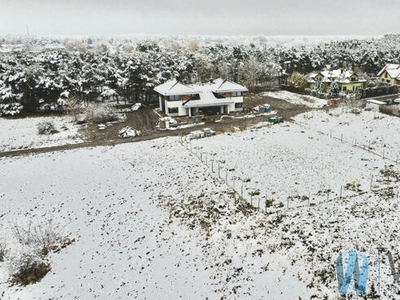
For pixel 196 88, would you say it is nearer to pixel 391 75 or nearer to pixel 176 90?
pixel 176 90

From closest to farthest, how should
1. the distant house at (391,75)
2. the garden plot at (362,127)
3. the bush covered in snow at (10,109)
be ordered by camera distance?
the garden plot at (362,127) < the bush covered in snow at (10,109) < the distant house at (391,75)

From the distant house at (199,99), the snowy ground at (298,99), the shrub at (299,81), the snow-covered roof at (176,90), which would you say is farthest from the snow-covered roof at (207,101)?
the shrub at (299,81)

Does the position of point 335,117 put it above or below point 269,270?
above

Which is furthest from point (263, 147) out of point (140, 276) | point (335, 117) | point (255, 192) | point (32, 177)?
point (32, 177)

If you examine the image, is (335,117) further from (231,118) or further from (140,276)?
(140,276)

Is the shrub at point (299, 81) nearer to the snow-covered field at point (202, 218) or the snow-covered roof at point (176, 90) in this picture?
the snow-covered roof at point (176, 90)

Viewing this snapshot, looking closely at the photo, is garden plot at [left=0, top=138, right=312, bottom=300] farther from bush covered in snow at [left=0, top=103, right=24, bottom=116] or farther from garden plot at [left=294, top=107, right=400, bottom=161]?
bush covered in snow at [left=0, top=103, right=24, bottom=116]
